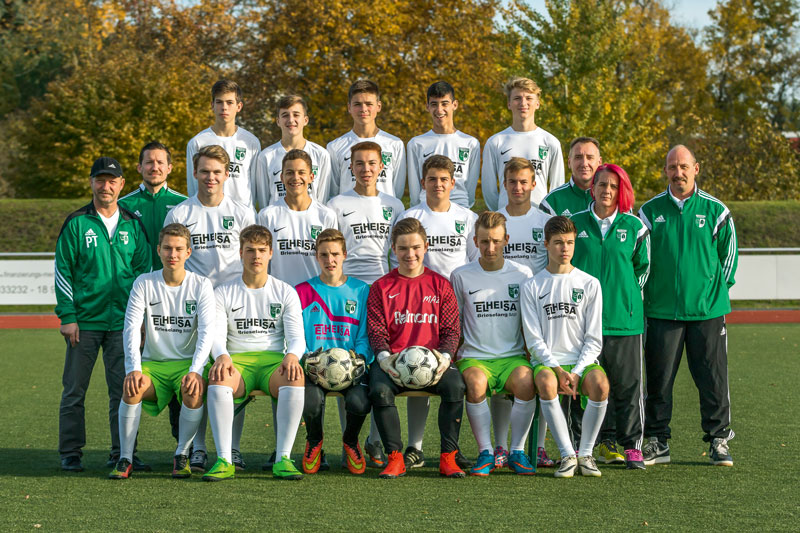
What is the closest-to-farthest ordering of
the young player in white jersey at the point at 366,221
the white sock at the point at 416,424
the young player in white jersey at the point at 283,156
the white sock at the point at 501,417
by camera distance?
1. the white sock at the point at 416,424
2. the white sock at the point at 501,417
3. the young player in white jersey at the point at 366,221
4. the young player in white jersey at the point at 283,156

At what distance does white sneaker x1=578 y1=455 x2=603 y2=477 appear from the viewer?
17.9 feet

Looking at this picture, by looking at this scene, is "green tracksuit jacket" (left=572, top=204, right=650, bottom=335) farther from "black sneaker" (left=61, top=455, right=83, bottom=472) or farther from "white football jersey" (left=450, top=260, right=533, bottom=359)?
"black sneaker" (left=61, top=455, right=83, bottom=472)

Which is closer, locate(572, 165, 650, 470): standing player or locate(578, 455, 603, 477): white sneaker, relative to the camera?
locate(578, 455, 603, 477): white sneaker

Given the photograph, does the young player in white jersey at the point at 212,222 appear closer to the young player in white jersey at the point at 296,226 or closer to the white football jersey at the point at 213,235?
the white football jersey at the point at 213,235

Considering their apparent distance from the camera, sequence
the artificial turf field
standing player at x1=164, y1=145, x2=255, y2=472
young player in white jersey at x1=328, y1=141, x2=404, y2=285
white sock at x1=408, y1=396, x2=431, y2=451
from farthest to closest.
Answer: young player in white jersey at x1=328, y1=141, x2=404, y2=285, standing player at x1=164, y1=145, x2=255, y2=472, white sock at x1=408, y1=396, x2=431, y2=451, the artificial turf field

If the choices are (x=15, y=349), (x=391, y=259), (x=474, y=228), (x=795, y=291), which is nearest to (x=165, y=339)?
(x=391, y=259)

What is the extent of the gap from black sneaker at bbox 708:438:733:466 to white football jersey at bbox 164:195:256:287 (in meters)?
3.25

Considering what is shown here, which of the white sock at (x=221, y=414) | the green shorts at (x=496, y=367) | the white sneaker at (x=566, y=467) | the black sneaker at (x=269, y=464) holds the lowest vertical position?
the black sneaker at (x=269, y=464)

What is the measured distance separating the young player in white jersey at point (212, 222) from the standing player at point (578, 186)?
2042 mm

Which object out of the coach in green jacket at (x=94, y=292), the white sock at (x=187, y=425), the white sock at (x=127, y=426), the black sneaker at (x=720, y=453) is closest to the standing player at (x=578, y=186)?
the black sneaker at (x=720, y=453)

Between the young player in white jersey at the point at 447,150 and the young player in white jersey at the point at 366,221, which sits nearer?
the young player in white jersey at the point at 366,221

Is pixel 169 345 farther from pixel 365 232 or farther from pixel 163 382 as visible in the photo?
pixel 365 232

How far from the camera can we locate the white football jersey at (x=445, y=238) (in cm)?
616

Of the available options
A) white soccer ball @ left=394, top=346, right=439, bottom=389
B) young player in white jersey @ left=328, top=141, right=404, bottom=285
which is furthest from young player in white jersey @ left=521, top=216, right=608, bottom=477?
young player in white jersey @ left=328, top=141, right=404, bottom=285
